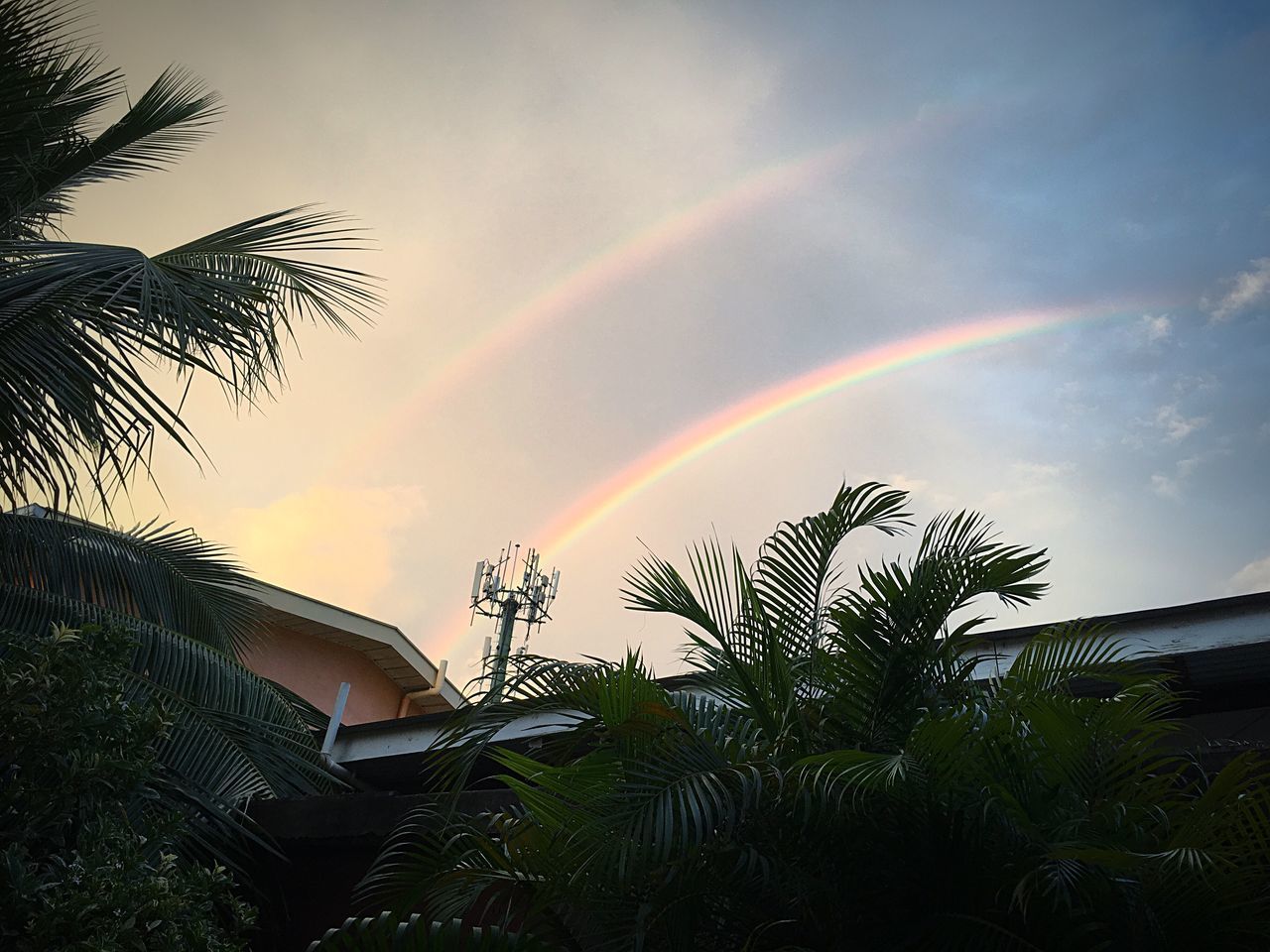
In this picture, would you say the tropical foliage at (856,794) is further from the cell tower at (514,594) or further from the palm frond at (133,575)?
the cell tower at (514,594)

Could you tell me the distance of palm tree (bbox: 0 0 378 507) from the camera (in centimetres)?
424

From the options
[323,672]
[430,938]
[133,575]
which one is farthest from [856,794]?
[323,672]

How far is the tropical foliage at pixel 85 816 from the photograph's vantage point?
3.86 meters

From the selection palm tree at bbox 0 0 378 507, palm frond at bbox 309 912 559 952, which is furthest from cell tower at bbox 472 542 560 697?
palm frond at bbox 309 912 559 952

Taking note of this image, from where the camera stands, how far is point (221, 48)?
8.44 metres

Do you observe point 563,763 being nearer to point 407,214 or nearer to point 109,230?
point 109,230

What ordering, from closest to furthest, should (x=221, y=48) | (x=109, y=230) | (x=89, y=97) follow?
1. (x=89, y=97)
2. (x=109, y=230)
3. (x=221, y=48)

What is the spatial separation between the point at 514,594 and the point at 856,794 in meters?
15.3

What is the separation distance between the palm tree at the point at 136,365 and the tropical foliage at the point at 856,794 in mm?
2000

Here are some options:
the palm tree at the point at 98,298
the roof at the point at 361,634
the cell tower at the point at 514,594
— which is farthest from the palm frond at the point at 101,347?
the cell tower at the point at 514,594

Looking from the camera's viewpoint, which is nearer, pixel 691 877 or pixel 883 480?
pixel 691 877

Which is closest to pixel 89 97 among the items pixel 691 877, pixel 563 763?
pixel 563 763

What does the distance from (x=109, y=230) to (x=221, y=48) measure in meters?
2.91

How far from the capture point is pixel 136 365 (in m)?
4.40
